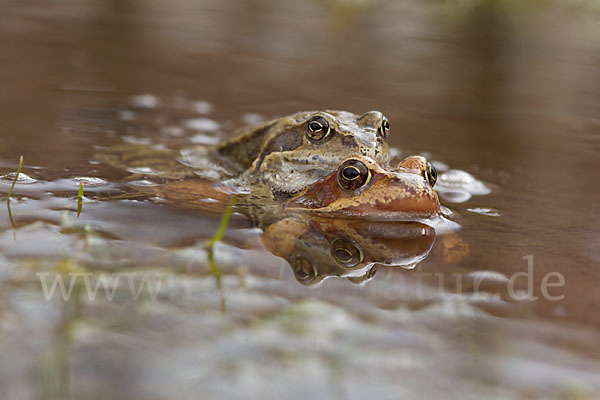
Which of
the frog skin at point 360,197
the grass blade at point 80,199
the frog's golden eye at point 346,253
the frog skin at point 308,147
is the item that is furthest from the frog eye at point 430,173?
the grass blade at point 80,199

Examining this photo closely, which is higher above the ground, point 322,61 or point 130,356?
point 322,61

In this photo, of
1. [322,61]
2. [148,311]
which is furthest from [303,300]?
[322,61]

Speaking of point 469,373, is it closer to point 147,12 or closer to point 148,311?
point 148,311

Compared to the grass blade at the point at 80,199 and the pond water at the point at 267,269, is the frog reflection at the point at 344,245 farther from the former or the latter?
the grass blade at the point at 80,199

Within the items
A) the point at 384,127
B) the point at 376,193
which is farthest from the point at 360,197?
the point at 384,127

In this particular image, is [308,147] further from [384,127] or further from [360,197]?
[360,197]

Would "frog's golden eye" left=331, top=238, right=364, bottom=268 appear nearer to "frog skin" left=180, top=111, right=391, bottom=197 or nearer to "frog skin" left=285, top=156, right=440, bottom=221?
"frog skin" left=285, top=156, right=440, bottom=221
